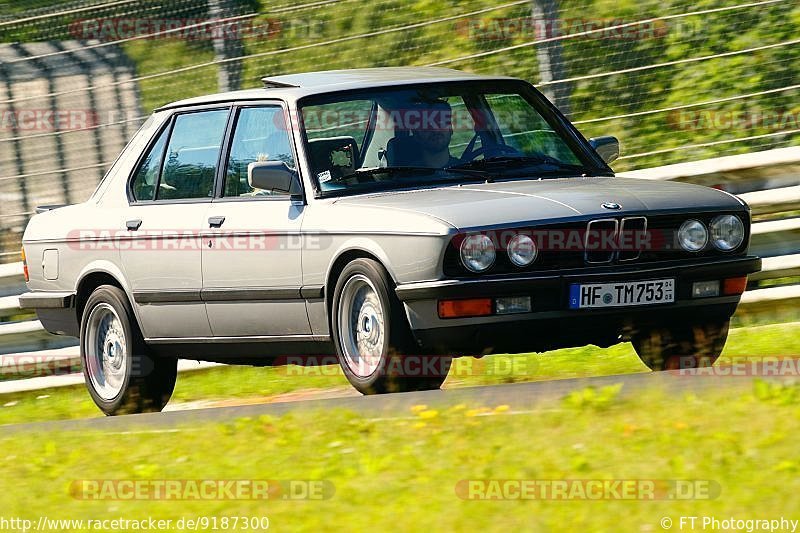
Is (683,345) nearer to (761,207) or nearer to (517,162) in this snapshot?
(517,162)

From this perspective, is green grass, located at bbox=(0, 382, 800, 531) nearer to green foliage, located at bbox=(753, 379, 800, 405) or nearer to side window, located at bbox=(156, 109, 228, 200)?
green foliage, located at bbox=(753, 379, 800, 405)

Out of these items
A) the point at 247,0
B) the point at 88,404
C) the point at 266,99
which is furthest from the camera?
the point at 247,0

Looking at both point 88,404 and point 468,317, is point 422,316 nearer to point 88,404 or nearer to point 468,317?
point 468,317

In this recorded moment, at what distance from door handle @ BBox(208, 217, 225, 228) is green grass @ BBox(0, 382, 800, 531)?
67.0 inches

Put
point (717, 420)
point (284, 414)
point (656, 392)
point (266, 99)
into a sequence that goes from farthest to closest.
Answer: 1. point (266, 99)
2. point (284, 414)
3. point (656, 392)
4. point (717, 420)

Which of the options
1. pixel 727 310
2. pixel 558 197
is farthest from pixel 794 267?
pixel 558 197

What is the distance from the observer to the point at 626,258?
7.79 m

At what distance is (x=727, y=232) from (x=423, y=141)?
1.63m

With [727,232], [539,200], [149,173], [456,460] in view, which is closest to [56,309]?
[149,173]

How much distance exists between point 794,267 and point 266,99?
3479 mm

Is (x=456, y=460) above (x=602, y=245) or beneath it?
beneath

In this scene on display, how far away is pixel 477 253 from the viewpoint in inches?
295

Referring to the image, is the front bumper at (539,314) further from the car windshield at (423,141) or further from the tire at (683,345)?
the car windshield at (423,141)

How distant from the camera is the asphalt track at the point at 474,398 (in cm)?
680
